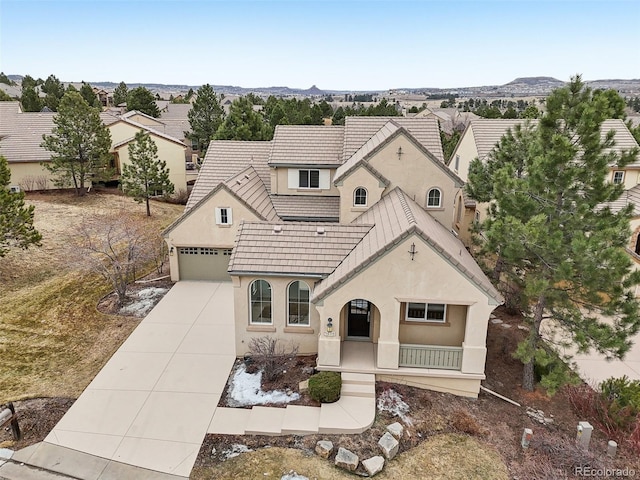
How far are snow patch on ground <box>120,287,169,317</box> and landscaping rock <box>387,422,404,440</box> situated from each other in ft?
41.2

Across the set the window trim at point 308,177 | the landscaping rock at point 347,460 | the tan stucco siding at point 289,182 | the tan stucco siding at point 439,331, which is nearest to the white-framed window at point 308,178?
the window trim at point 308,177

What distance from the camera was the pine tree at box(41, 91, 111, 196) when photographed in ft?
115

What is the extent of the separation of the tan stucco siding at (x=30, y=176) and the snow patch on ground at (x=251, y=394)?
99.7 ft

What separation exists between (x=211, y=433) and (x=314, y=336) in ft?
16.5

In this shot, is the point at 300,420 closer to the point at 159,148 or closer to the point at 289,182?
the point at 289,182

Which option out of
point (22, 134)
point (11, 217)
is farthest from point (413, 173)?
point (22, 134)

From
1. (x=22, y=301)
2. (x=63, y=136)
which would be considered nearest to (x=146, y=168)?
(x=63, y=136)

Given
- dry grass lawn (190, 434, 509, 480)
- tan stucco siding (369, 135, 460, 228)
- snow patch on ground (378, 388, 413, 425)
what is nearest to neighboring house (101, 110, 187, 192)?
tan stucco siding (369, 135, 460, 228)

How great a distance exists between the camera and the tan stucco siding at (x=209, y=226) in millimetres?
23844

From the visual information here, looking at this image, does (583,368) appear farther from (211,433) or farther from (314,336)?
(211,433)

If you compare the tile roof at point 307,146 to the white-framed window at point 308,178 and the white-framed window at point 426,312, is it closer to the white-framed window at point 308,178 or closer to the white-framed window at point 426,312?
the white-framed window at point 308,178

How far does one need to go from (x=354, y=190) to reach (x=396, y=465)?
1239cm

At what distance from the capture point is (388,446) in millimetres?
12633

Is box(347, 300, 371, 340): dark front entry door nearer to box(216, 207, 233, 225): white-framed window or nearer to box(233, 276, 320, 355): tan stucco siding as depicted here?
box(233, 276, 320, 355): tan stucco siding
